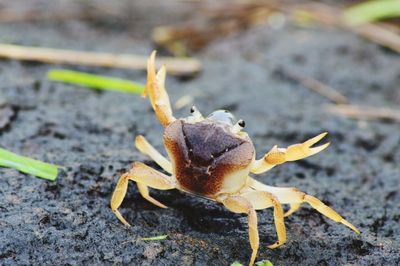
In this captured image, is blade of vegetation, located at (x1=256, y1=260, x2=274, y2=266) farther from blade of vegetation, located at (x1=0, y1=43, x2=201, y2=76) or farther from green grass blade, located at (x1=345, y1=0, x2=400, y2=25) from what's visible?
green grass blade, located at (x1=345, y1=0, x2=400, y2=25)

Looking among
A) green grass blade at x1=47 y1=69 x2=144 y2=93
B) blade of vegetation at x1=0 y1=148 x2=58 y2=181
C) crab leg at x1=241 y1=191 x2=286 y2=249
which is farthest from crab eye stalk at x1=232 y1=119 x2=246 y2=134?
green grass blade at x1=47 y1=69 x2=144 y2=93

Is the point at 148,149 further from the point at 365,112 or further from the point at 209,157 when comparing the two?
the point at 365,112

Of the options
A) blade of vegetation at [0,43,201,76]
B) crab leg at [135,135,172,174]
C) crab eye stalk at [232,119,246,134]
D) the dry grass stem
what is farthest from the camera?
blade of vegetation at [0,43,201,76]

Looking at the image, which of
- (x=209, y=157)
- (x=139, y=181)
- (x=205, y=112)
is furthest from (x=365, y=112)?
(x=139, y=181)

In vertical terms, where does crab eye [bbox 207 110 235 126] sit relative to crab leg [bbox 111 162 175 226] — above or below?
above

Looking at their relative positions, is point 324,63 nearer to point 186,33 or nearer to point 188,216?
point 186,33

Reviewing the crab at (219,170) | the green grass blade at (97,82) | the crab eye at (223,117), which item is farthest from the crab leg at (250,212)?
the green grass blade at (97,82)
